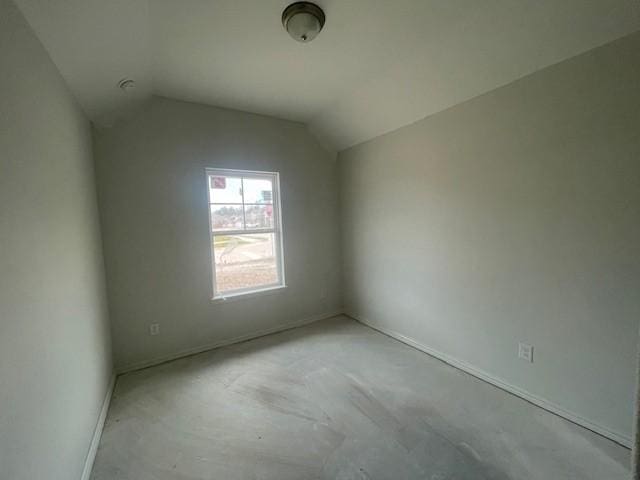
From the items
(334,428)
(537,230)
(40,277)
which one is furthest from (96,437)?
(537,230)

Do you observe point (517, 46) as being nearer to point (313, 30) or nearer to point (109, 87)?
point (313, 30)

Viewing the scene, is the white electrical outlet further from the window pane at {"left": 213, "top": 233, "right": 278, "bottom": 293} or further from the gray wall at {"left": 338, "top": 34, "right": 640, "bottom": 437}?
the window pane at {"left": 213, "top": 233, "right": 278, "bottom": 293}

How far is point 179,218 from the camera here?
8.63 feet

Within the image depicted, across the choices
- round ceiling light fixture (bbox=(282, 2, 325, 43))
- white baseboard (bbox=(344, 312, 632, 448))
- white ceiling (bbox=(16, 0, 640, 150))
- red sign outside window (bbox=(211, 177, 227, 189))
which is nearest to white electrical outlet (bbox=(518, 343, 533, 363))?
white baseboard (bbox=(344, 312, 632, 448))

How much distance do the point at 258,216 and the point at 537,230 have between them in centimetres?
261

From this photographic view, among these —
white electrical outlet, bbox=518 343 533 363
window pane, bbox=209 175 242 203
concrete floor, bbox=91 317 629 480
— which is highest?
window pane, bbox=209 175 242 203

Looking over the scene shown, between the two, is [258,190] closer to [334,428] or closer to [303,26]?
[303,26]

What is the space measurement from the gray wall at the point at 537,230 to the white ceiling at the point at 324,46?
19 cm

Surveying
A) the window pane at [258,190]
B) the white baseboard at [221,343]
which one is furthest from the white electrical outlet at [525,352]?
the window pane at [258,190]

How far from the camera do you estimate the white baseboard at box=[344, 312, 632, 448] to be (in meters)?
1.58

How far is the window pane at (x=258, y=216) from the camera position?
3.10 metres

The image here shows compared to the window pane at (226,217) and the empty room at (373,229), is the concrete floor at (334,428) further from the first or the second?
the window pane at (226,217)

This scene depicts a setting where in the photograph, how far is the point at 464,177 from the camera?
2229 mm

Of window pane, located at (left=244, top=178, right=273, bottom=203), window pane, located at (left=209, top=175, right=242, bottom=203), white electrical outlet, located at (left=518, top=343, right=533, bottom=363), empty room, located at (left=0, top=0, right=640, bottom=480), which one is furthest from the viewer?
window pane, located at (left=244, top=178, right=273, bottom=203)
